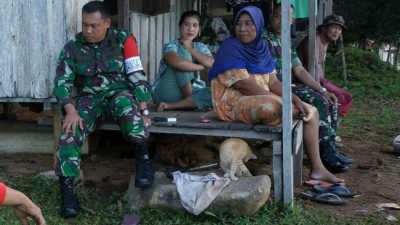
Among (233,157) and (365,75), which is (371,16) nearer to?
(365,75)

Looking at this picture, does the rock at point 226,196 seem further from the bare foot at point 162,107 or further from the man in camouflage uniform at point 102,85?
the bare foot at point 162,107

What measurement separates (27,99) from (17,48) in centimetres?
48

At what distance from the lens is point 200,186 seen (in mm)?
4398

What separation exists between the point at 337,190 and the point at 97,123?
223cm

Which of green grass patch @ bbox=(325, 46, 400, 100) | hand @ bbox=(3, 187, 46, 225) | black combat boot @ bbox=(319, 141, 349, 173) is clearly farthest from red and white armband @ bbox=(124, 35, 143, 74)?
green grass patch @ bbox=(325, 46, 400, 100)

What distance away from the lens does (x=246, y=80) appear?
4.74 m

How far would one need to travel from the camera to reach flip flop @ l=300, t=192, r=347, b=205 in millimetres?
4816

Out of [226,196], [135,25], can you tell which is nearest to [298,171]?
[226,196]

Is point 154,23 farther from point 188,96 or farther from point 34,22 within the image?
point 34,22

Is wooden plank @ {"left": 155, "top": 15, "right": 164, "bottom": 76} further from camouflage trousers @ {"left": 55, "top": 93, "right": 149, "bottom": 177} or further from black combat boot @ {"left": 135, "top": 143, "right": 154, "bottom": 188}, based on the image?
black combat boot @ {"left": 135, "top": 143, "right": 154, "bottom": 188}

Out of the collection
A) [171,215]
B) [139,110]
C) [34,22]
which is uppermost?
[34,22]

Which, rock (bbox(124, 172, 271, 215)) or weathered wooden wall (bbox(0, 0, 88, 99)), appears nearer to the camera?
rock (bbox(124, 172, 271, 215))

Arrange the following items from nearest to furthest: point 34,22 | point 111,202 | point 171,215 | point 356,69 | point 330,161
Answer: point 171,215
point 111,202
point 34,22
point 330,161
point 356,69

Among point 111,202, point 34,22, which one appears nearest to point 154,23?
point 34,22
